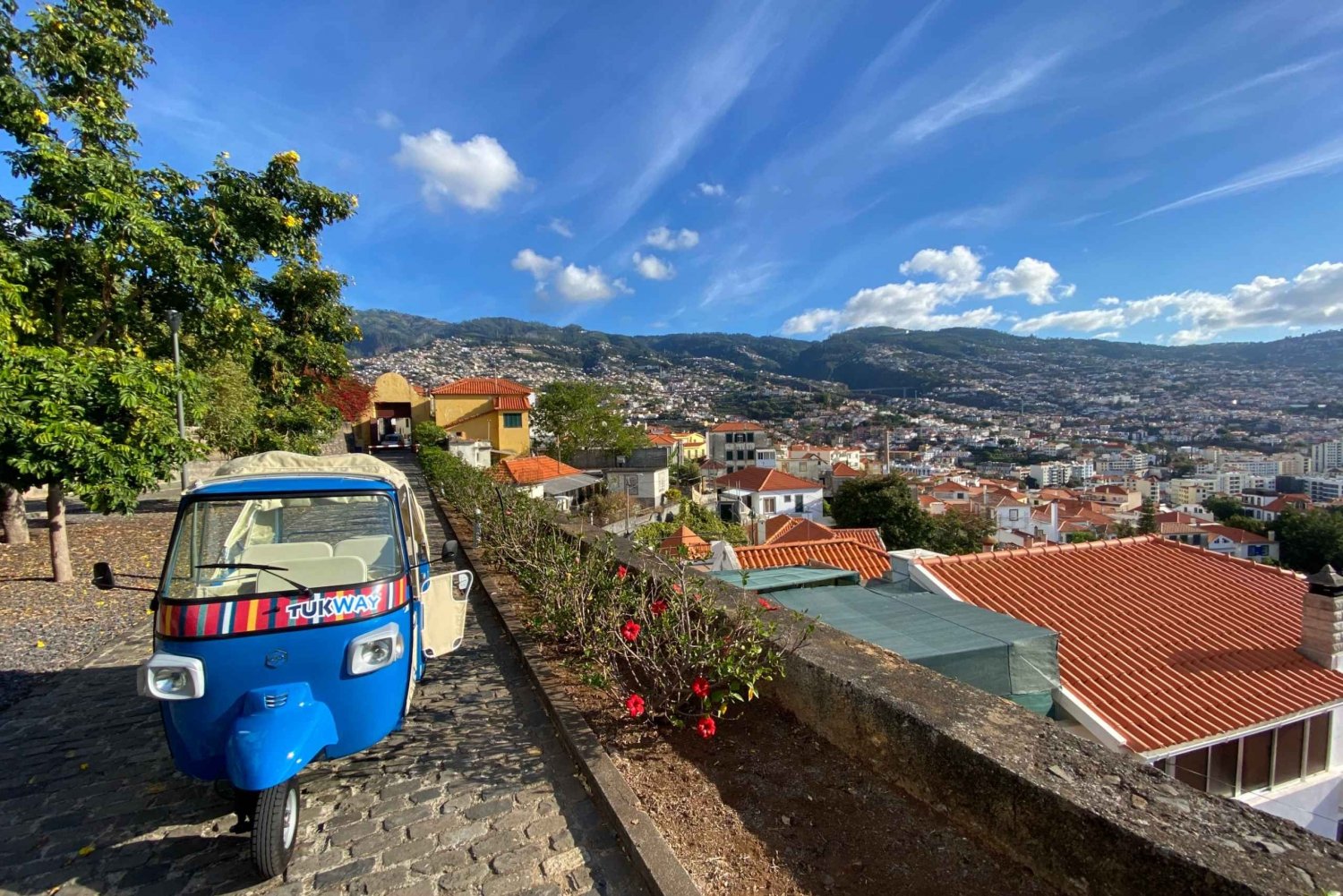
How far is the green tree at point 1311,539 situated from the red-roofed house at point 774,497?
107ft

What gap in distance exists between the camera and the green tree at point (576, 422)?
41.7 meters

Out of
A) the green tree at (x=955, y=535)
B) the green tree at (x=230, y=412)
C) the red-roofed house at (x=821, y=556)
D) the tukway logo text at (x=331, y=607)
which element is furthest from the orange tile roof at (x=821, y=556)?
the green tree at (x=955, y=535)

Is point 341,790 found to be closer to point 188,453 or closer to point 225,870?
point 225,870

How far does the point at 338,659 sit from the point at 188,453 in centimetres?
571

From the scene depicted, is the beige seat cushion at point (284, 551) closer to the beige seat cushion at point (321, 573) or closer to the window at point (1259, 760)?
the beige seat cushion at point (321, 573)

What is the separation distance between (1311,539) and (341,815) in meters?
60.6

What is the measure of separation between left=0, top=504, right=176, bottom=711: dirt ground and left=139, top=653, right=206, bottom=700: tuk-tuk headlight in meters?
1.74

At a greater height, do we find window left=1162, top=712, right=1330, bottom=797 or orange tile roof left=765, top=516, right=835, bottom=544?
window left=1162, top=712, right=1330, bottom=797

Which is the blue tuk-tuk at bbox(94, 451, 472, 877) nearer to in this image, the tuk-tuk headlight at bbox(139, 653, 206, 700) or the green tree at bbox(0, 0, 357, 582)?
the tuk-tuk headlight at bbox(139, 653, 206, 700)

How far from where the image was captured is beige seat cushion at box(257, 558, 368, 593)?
126 inches

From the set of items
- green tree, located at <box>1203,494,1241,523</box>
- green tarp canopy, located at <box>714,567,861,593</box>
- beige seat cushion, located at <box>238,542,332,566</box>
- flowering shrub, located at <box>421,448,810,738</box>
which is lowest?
green tree, located at <box>1203,494,1241,523</box>

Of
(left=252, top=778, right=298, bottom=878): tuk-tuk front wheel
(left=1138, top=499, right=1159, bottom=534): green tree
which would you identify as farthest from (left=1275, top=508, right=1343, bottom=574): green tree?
(left=252, top=778, right=298, bottom=878): tuk-tuk front wheel

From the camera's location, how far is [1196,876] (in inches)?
67.5

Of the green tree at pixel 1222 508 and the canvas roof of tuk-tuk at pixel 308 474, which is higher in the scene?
the canvas roof of tuk-tuk at pixel 308 474
